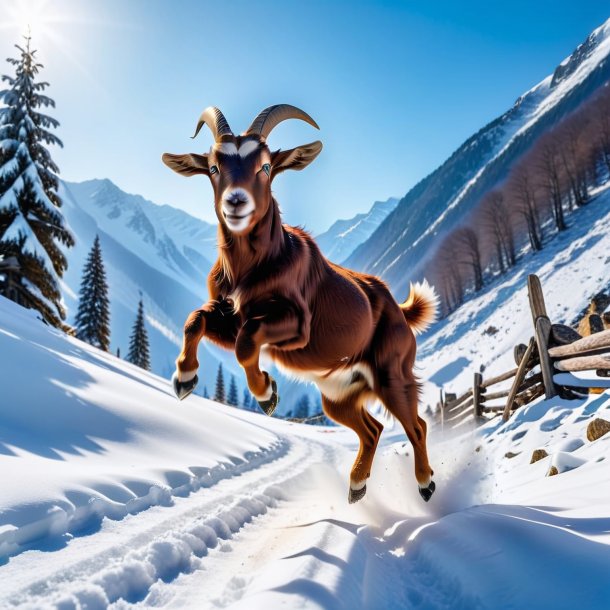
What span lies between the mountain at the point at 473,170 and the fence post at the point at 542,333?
52854mm

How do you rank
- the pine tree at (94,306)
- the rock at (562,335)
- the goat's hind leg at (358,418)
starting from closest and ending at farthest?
1. the goat's hind leg at (358,418)
2. the rock at (562,335)
3. the pine tree at (94,306)

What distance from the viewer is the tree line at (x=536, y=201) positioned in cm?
3431

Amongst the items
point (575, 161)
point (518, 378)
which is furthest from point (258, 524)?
point (575, 161)

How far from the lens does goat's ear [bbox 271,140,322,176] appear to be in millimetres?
3129

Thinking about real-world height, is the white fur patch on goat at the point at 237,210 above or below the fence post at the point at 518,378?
below

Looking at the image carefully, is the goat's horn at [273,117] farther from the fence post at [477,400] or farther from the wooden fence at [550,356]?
the fence post at [477,400]

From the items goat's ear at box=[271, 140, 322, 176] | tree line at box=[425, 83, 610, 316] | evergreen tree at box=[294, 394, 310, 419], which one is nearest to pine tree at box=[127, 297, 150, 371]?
tree line at box=[425, 83, 610, 316]

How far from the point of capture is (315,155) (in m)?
3.16

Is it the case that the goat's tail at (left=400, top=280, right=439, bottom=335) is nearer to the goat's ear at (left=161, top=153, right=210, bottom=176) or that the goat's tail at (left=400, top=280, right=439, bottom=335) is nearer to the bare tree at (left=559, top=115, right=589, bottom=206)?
the goat's ear at (left=161, top=153, right=210, bottom=176)

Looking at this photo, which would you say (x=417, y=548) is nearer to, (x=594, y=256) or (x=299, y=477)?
(x=299, y=477)

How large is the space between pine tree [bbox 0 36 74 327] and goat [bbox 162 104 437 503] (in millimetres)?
12788

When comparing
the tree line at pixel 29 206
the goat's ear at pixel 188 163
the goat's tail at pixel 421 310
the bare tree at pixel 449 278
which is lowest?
the goat's tail at pixel 421 310

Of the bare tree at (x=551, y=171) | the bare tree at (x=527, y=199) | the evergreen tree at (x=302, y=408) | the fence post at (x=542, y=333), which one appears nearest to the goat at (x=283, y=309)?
the fence post at (x=542, y=333)

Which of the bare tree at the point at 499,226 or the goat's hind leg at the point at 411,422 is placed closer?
the goat's hind leg at the point at 411,422
